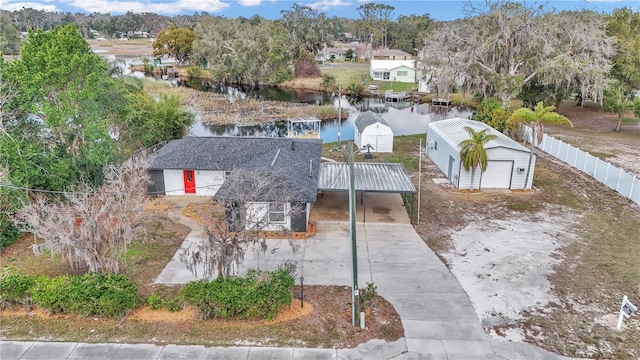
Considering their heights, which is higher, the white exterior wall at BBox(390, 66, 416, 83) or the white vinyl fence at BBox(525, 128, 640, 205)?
the white exterior wall at BBox(390, 66, 416, 83)

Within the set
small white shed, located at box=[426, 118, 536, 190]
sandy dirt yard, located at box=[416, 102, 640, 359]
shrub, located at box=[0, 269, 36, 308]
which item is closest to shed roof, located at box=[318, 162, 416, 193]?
sandy dirt yard, located at box=[416, 102, 640, 359]

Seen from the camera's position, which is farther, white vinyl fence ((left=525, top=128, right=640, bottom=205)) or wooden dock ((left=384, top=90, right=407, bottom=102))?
wooden dock ((left=384, top=90, right=407, bottom=102))

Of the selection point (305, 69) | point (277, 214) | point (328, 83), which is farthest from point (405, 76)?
point (277, 214)

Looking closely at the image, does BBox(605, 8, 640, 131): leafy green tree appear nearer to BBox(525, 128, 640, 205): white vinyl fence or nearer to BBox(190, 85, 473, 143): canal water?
BBox(525, 128, 640, 205): white vinyl fence

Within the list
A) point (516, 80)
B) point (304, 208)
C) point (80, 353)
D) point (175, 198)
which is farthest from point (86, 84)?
point (516, 80)

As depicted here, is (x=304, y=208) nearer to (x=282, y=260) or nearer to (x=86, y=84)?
(x=282, y=260)

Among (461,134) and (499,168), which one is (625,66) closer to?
(461,134)

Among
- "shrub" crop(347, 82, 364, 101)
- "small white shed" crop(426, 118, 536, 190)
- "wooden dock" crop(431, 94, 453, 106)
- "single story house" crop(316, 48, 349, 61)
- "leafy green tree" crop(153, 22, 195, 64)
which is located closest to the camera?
"small white shed" crop(426, 118, 536, 190)

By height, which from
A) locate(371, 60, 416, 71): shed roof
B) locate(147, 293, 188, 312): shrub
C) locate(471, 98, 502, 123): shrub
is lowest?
locate(147, 293, 188, 312): shrub
